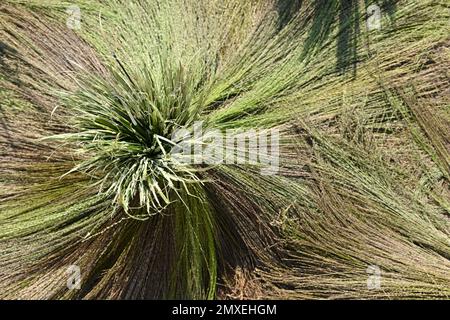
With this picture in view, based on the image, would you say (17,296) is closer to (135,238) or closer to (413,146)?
(135,238)

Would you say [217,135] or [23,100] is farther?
[23,100]

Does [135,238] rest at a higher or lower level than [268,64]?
lower

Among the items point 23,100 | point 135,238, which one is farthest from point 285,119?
point 23,100

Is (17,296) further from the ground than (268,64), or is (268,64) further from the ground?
(268,64)

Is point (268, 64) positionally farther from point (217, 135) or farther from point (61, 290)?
point (61, 290)

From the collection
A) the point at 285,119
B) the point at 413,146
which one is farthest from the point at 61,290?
the point at 413,146
